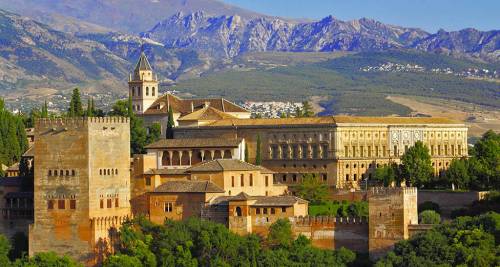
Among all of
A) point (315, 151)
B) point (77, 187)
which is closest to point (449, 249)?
point (77, 187)

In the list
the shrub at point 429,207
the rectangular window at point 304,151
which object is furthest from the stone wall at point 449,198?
the rectangular window at point 304,151

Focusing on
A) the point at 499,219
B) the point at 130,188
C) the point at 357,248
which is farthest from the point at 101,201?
the point at 499,219

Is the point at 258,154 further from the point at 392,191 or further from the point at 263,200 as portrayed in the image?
the point at 392,191

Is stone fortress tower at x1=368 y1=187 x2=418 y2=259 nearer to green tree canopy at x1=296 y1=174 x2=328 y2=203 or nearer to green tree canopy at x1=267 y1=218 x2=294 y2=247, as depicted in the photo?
green tree canopy at x1=267 y1=218 x2=294 y2=247

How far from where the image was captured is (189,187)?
266 ft

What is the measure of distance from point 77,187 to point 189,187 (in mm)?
6402

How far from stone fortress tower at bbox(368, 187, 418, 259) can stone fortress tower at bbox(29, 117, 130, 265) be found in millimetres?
14211

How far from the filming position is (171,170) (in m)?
86.4

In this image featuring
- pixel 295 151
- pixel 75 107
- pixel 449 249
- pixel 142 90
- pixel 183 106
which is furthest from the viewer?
pixel 142 90

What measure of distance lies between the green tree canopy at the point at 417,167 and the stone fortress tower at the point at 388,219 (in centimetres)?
2268

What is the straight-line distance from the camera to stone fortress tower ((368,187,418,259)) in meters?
73.9

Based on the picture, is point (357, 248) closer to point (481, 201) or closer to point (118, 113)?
point (481, 201)

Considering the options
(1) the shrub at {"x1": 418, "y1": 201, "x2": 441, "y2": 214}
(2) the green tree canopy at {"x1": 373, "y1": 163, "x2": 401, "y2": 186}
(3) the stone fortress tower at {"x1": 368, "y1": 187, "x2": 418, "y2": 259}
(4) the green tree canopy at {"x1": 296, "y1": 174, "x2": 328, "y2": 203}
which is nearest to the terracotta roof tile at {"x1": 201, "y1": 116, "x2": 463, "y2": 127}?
(2) the green tree canopy at {"x1": 373, "y1": 163, "x2": 401, "y2": 186}

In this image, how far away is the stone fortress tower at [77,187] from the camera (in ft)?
255
